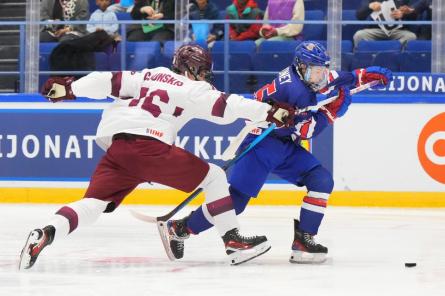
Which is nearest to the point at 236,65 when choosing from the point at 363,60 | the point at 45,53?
the point at 363,60

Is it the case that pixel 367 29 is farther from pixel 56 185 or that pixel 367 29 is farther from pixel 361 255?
pixel 361 255

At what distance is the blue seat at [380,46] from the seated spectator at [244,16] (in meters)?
0.83

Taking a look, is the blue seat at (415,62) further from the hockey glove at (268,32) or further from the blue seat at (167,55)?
the blue seat at (167,55)

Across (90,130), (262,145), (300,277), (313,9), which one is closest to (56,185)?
(90,130)

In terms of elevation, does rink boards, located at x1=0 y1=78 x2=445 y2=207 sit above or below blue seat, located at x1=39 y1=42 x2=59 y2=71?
below

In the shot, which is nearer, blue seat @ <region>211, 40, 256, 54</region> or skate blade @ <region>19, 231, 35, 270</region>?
skate blade @ <region>19, 231, 35, 270</region>

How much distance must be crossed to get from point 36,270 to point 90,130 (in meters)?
3.74

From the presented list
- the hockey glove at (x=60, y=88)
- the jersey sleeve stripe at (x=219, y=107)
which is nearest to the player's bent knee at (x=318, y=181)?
the jersey sleeve stripe at (x=219, y=107)

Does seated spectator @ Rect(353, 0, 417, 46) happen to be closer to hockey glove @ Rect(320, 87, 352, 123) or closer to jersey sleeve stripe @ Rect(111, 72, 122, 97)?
hockey glove @ Rect(320, 87, 352, 123)

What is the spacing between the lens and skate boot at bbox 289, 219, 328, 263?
5.60 m

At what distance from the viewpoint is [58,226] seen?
511 cm

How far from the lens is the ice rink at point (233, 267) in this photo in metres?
4.65

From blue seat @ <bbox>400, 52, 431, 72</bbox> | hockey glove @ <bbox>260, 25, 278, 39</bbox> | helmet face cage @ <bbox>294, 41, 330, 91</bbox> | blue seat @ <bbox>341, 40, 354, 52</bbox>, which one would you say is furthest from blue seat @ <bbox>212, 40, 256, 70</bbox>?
helmet face cage @ <bbox>294, 41, 330, 91</bbox>

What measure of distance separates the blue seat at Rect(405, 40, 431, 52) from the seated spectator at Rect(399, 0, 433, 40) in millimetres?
52
